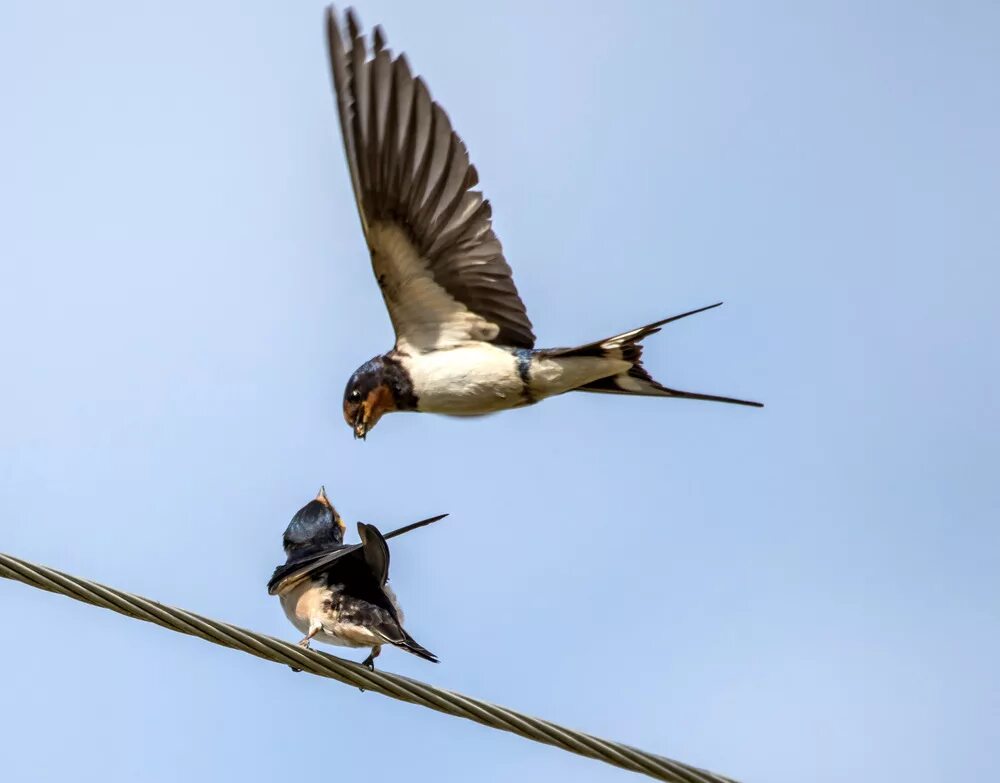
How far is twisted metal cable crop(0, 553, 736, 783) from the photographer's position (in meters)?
3.36

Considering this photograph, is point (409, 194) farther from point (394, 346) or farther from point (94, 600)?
point (94, 600)

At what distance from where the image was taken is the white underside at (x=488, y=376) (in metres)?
5.78

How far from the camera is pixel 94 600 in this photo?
3.58 meters

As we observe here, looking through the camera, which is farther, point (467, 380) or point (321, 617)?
point (467, 380)

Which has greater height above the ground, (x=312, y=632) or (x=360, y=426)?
(x=360, y=426)

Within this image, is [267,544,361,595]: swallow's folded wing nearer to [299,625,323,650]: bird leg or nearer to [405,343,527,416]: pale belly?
[299,625,323,650]: bird leg

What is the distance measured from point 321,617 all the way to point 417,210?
1.31 metres

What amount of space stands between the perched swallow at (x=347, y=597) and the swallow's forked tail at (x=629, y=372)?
87cm

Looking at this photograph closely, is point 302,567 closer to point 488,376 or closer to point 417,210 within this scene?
point 488,376

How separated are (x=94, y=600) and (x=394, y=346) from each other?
254cm

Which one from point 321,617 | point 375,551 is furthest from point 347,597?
point 375,551

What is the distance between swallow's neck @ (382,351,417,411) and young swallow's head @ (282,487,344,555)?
20.7 inches

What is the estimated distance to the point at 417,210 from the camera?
563 centimetres

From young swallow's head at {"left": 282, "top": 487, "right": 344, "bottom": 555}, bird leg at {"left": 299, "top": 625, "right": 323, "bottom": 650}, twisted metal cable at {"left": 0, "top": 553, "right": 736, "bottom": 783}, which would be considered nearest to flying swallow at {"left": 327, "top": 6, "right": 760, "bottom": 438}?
young swallow's head at {"left": 282, "top": 487, "right": 344, "bottom": 555}
